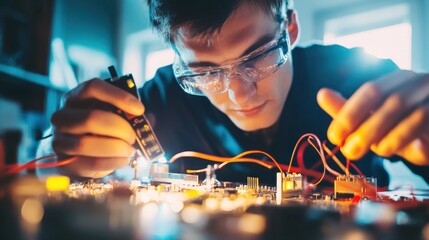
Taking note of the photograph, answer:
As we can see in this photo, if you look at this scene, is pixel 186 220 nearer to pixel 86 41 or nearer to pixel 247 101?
pixel 247 101

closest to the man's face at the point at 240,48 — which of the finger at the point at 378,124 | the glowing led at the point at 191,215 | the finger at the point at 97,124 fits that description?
the finger at the point at 97,124

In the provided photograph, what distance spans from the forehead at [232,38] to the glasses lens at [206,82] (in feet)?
0.14

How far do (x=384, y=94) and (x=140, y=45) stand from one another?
2.05m

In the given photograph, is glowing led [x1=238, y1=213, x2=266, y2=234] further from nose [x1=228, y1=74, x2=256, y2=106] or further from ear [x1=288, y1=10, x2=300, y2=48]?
ear [x1=288, y1=10, x2=300, y2=48]

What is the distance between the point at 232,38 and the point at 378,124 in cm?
49

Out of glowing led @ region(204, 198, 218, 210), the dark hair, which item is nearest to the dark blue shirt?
the dark hair

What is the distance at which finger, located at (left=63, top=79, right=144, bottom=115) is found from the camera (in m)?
0.78

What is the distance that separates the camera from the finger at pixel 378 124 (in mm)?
559

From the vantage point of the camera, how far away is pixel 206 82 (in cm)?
98

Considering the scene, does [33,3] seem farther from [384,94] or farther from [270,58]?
[384,94]

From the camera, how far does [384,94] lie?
58cm

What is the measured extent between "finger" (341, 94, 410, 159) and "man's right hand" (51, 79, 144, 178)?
0.47 m

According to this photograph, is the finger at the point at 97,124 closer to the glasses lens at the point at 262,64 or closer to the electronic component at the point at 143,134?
the electronic component at the point at 143,134

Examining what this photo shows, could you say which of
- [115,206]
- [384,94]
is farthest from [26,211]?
[384,94]
